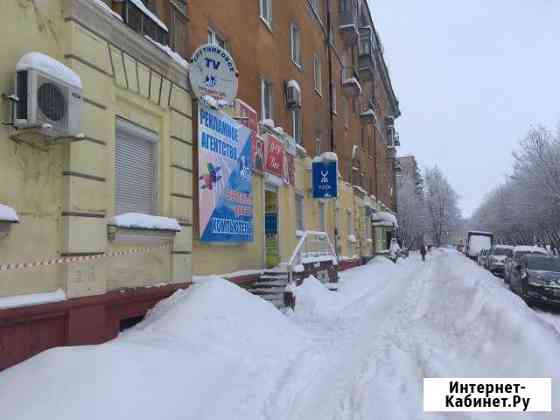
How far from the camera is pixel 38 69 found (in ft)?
18.7

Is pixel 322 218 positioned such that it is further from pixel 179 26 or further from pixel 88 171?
pixel 88 171

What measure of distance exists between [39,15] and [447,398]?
6.67 metres

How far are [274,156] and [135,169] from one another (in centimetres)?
694

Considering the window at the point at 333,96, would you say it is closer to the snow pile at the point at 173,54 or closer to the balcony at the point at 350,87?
the balcony at the point at 350,87

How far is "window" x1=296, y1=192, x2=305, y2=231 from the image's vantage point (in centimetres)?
1825

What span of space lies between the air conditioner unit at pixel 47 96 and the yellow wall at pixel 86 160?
0.25 m

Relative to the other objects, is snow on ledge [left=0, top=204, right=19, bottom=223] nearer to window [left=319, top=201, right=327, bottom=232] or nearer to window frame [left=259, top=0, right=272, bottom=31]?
window frame [left=259, top=0, right=272, bottom=31]

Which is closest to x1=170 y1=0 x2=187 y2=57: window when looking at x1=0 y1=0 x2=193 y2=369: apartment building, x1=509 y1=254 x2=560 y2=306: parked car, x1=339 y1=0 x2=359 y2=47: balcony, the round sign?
x1=0 y1=0 x2=193 y2=369: apartment building

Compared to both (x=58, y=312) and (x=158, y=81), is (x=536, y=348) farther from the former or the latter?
(x=158, y=81)

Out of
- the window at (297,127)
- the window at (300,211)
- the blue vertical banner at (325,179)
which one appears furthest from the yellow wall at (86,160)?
the blue vertical banner at (325,179)

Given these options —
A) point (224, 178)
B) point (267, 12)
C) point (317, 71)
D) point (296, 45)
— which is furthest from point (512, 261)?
point (224, 178)

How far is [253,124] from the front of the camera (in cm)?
1316

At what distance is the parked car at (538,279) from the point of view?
13.6m

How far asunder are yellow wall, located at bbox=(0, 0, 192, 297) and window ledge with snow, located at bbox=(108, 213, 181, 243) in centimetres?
10
